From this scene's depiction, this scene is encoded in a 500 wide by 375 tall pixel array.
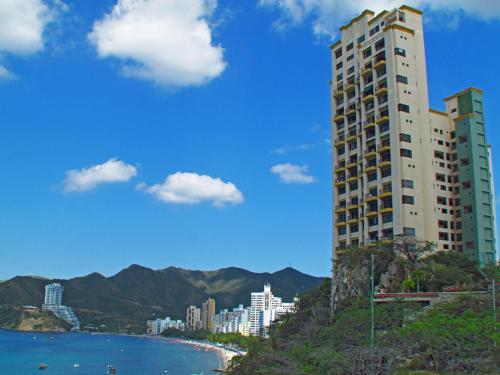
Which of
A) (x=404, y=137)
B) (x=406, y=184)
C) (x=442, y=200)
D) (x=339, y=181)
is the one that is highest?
(x=404, y=137)

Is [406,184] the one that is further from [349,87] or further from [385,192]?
[349,87]

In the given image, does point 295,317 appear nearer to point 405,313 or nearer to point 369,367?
point 405,313

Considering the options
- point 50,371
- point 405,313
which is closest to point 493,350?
point 405,313

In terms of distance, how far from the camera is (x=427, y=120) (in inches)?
2322

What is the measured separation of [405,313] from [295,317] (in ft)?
78.2

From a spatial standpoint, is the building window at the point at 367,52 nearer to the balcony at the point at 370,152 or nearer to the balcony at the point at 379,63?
the balcony at the point at 379,63

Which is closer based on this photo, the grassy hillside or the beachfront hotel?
the grassy hillside

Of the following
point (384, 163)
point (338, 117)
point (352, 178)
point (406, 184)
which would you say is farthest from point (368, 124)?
point (406, 184)

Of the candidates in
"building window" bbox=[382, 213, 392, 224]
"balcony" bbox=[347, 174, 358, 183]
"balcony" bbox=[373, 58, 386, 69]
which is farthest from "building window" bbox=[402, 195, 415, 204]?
"balcony" bbox=[373, 58, 386, 69]

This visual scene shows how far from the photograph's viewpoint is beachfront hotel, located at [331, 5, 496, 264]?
5591 centimetres

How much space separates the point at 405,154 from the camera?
2203 inches

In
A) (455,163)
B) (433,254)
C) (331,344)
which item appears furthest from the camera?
(455,163)

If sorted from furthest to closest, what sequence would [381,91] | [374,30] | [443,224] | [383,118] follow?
[374,30] → [381,91] → [443,224] → [383,118]

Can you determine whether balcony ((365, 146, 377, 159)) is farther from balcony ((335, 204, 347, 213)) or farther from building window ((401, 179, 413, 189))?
balcony ((335, 204, 347, 213))
